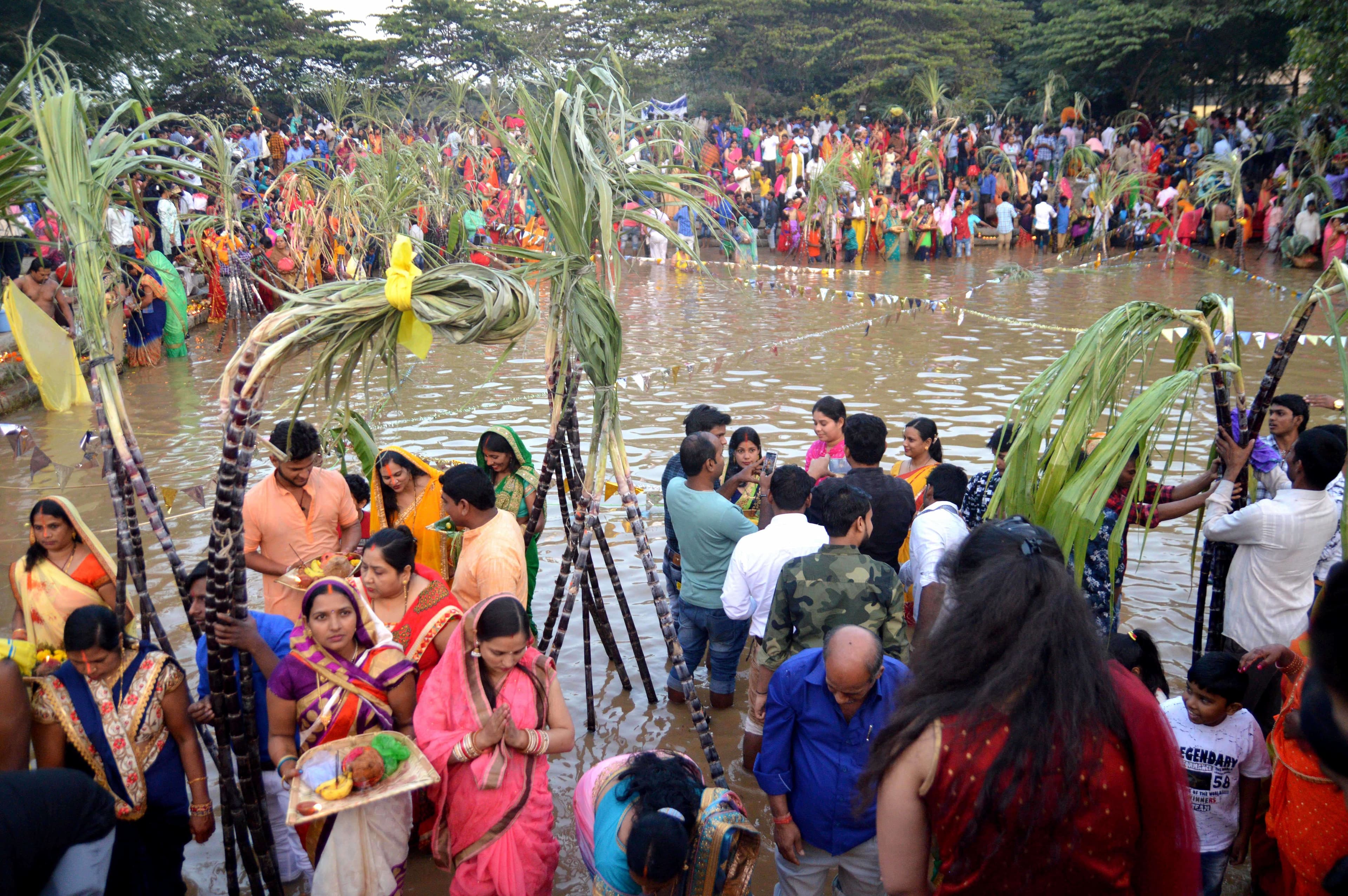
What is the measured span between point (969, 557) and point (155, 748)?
2725mm

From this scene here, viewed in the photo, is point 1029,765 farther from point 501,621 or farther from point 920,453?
point 920,453

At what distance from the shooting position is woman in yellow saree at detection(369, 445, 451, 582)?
4.50 m

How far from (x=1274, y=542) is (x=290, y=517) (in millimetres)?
4113

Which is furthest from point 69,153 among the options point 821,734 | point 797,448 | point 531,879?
point 797,448

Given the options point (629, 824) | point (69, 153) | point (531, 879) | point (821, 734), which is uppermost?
point (69, 153)

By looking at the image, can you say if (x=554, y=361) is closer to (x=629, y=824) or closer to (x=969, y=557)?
(x=629, y=824)

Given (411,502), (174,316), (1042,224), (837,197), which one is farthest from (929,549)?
(1042,224)

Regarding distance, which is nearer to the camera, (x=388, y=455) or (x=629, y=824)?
(x=629, y=824)

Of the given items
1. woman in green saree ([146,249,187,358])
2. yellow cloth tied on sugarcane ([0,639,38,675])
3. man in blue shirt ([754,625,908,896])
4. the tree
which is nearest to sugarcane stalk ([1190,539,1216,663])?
man in blue shirt ([754,625,908,896])

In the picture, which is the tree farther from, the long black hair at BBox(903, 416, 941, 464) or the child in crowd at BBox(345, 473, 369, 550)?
the long black hair at BBox(903, 416, 941, 464)

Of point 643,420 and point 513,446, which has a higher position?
point 513,446

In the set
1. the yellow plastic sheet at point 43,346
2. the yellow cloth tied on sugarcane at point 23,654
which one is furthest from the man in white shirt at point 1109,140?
the yellow cloth tied on sugarcane at point 23,654

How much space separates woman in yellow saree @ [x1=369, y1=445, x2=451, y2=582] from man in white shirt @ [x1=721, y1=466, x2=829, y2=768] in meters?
1.38

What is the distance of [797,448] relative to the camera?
28.2ft
